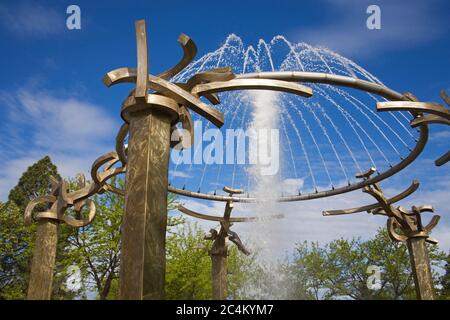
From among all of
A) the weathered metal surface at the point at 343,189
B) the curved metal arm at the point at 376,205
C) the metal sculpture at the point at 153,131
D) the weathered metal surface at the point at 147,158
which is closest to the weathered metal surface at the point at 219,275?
the weathered metal surface at the point at 343,189

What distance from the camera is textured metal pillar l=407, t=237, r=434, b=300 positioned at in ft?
39.8

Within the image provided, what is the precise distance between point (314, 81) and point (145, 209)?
17.0 feet

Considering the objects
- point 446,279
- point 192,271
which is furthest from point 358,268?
point 192,271

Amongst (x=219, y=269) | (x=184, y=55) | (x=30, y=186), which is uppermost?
(x=30, y=186)

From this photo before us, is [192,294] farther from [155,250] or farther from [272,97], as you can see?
[155,250]

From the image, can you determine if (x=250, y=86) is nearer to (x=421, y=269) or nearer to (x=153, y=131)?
(x=153, y=131)

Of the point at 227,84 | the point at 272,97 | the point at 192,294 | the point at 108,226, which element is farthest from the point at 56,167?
the point at 227,84

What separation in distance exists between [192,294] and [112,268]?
5327 mm

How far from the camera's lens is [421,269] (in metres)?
12.4

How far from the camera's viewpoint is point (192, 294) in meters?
24.4

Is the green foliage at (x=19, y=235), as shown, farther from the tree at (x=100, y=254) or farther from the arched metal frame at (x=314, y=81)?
the arched metal frame at (x=314, y=81)

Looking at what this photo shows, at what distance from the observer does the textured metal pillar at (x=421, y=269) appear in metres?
12.1

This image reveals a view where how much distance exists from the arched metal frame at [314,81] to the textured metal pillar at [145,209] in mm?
1245

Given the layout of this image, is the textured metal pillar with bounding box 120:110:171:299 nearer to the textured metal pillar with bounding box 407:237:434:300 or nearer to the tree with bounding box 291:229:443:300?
the textured metal pillar with bounding box 407:237:434:300
